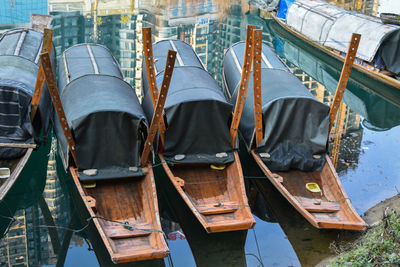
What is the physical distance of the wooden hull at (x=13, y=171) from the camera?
1121cm

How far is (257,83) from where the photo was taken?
1241 cm

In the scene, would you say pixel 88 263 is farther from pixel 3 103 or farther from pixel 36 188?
pixel 3 103

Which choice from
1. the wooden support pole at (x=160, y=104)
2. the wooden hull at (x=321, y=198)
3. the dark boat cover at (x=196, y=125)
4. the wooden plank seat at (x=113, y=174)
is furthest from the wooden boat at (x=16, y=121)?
the wooden hull at (x=321, y=198)

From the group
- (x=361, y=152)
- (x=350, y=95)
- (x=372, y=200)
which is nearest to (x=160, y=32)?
(x=350, y=95)

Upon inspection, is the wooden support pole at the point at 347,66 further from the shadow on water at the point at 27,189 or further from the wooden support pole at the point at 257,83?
the shadow on water at the point at 27,189

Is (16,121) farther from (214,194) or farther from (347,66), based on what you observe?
(347,66)

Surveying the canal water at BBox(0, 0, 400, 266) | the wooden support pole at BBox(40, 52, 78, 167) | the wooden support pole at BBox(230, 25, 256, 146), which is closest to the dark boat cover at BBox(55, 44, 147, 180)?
the wooden support pole at BBox(40, 52, 78, 167)

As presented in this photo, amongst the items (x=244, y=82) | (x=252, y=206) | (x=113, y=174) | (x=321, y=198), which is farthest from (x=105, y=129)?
(x=321, y=198)

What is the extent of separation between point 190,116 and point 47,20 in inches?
418

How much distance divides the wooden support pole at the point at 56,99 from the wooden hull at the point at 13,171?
1.52 metres

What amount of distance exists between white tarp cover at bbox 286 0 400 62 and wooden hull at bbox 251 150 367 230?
10516mm

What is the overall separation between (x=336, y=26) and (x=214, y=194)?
15580mm

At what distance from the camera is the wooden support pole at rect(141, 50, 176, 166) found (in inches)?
419

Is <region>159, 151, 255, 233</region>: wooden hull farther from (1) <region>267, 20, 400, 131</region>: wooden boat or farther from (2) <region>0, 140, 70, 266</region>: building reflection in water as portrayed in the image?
(1) <region>267, 20, 400, 131</region>: wooden boat
